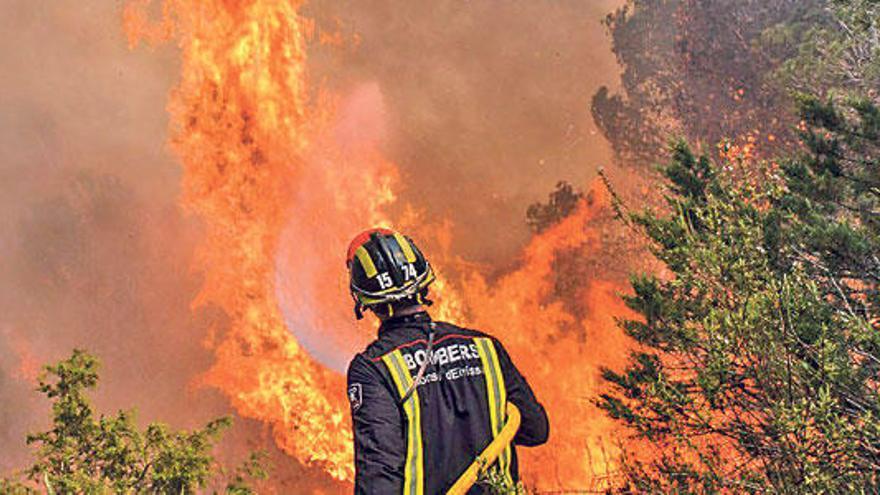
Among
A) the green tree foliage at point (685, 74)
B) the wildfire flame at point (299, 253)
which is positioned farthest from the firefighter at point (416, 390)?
the green tree foliage at point (685, 74)

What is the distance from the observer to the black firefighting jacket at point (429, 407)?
3562 mm

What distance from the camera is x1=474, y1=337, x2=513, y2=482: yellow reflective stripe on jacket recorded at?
4000 millimetres

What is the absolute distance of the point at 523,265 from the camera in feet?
114

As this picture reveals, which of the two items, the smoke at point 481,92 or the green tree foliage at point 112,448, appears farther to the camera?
the smoke at point 481,92

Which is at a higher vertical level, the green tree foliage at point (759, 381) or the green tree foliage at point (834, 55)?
the green tree foliage at point (834, 55)

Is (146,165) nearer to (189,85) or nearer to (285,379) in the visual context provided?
(189,85)

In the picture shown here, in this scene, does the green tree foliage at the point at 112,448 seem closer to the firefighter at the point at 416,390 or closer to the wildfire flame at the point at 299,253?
the firefighter at the point at 416,390

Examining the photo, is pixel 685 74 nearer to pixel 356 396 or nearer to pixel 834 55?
pixel 834 55

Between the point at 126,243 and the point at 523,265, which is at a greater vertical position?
the point at 126,243

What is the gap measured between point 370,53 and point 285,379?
16.5m

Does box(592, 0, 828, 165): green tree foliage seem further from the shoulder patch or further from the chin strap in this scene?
the shoulder patch

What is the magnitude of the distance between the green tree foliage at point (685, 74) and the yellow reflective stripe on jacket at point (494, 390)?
36774 mm

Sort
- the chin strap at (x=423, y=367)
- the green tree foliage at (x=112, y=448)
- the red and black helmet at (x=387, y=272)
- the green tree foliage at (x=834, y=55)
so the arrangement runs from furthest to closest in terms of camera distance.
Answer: the green tree foliage at (x=834, y=55) → the green tree foliage at (x=112, y=448) → the red and black helmet at (x=387, y=272) → the chin strap at (x=423, y=367)

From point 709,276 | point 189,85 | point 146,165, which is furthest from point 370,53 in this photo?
point 709,276
